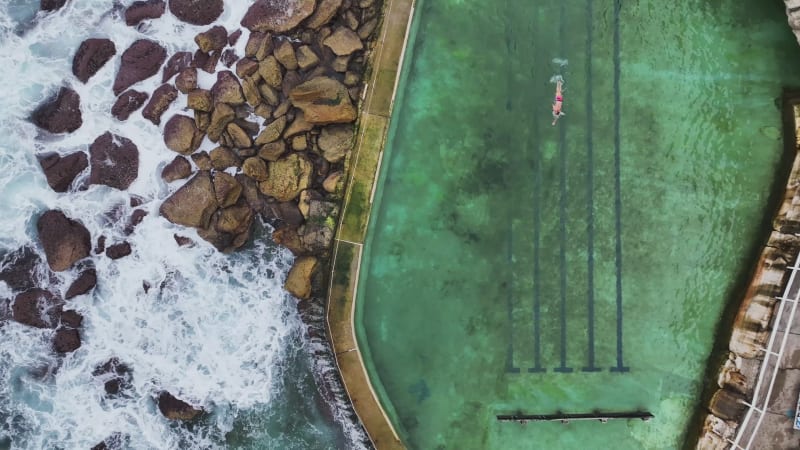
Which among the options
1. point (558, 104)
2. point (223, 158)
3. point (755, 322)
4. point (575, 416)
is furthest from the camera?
point (223, 158)

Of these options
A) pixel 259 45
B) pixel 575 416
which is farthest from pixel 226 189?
pixel 575 416

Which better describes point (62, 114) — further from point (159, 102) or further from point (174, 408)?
point (174, 408)

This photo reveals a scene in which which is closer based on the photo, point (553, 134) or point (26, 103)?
point (553, 134)

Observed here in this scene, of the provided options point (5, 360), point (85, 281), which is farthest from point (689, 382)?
point (5, 360)

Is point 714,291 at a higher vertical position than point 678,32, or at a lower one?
lower

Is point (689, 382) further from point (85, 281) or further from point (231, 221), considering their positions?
point (85, 281)
